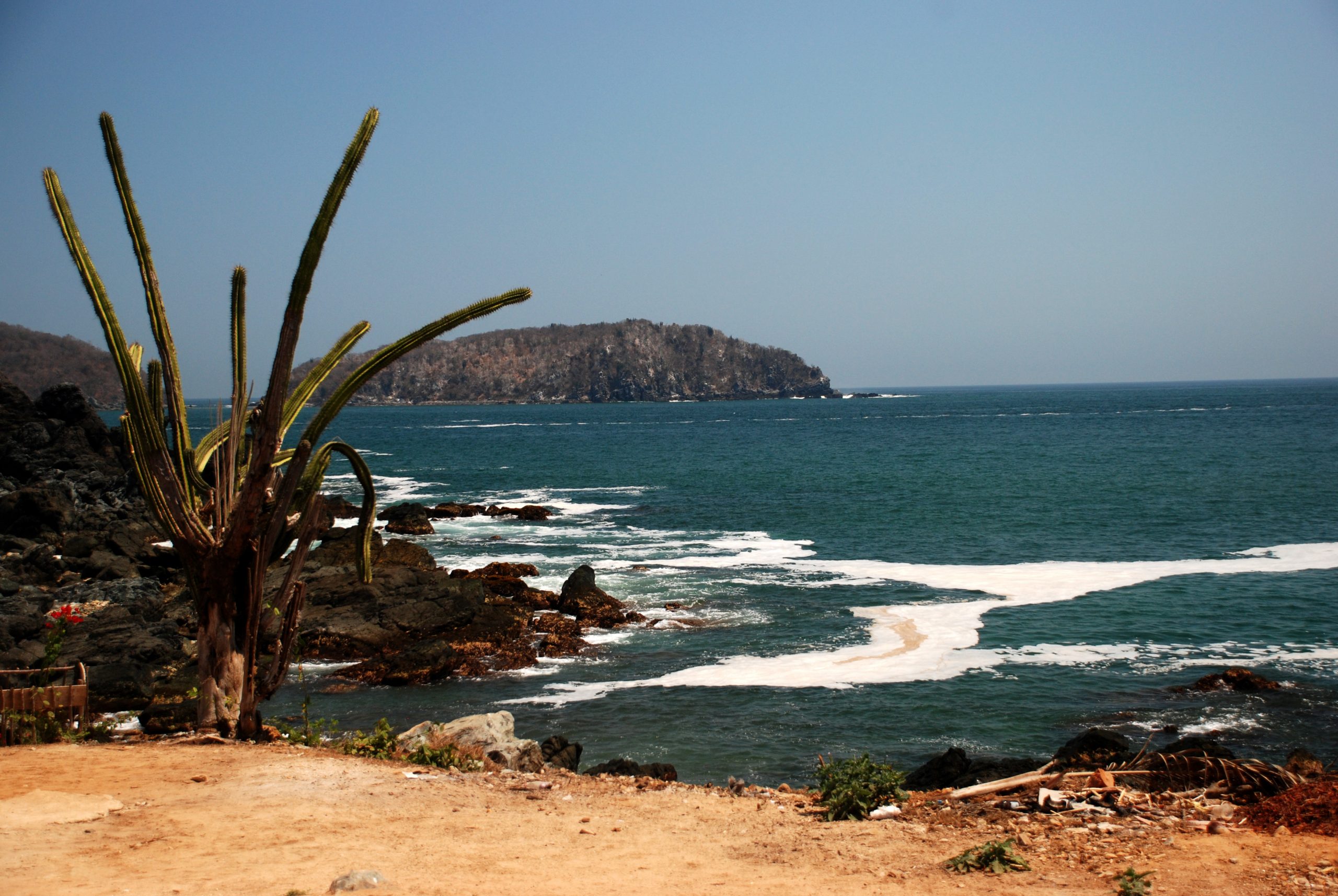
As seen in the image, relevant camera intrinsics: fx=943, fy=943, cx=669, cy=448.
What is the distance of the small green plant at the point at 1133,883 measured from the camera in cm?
575

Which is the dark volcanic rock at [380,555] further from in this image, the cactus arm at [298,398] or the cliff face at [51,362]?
the cliff face at [51,362]

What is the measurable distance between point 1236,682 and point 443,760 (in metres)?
13.0

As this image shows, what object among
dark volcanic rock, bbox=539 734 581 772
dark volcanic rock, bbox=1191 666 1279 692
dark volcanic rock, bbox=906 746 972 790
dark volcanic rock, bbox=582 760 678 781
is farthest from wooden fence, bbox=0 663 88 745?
dark volcanic rock, bbox=1191 666 1279 692

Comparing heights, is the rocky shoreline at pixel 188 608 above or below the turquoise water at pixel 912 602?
above

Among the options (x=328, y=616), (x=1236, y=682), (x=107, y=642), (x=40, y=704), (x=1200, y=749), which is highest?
(x=40, y=704)

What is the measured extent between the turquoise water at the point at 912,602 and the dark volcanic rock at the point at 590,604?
0.83 metres

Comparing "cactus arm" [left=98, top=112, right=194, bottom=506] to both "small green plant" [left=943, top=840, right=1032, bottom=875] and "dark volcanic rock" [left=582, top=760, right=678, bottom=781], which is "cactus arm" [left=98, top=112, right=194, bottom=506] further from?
"small green plant" [left=943, top=840, right=1032, bottom=875]

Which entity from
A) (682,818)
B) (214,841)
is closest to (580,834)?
(682,818)

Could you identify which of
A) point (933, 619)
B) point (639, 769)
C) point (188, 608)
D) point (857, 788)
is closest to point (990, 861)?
point (857, 788)

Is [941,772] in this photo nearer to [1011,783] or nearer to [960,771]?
[960,771]

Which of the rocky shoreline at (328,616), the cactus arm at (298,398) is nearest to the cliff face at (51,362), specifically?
the rocky shoreline at (328,616)

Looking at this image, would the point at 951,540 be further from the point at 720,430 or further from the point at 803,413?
the point at 803,413

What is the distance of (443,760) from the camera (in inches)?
373

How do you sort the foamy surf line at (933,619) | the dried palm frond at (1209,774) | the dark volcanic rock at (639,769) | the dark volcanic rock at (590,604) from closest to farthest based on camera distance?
the dried palm frond at (1209,774) < the dark volcanic rock at (639,769) < the foamy surf line at (933,619) < the dark volcanic rock at (590,604)
